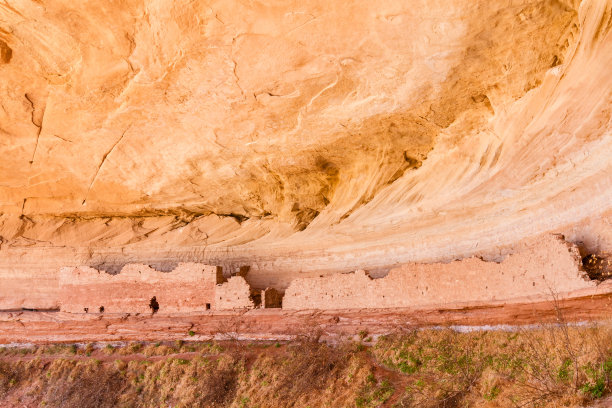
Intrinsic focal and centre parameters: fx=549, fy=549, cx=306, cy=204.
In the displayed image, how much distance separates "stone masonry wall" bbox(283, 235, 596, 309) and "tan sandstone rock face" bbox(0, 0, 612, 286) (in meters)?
0.82

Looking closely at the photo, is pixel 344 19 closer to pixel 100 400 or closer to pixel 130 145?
pixel 130 145

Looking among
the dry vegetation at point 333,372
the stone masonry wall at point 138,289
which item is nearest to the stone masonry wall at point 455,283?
the dry vegetation at point 333,372

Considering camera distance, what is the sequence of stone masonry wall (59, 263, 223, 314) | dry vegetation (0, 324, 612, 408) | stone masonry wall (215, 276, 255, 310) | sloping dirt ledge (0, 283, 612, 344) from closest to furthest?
dry vegetation (0, 324, 612, 408)
sloping dirt ledge (0, 283, 612, 344)
stone masonry wall (215, 276, 255, 310)
stone masonry wall (59, 263, 223, 314)

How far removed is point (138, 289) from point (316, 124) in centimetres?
594

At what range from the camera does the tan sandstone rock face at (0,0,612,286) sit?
27.9ft

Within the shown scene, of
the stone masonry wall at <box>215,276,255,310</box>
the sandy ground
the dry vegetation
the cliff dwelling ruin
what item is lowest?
the dry vegetation

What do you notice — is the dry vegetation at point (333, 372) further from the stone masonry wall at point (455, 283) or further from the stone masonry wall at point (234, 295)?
the stone masonry wall at point (234, 295)

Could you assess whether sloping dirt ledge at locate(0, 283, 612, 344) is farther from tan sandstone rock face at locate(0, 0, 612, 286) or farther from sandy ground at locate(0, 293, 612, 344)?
tan sandstone rock face at locate(0, 0, 612, 286)

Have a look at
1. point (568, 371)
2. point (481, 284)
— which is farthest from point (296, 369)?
point (568, 371)

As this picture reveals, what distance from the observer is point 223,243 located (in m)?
14.3

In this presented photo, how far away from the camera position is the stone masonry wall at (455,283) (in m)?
8.20

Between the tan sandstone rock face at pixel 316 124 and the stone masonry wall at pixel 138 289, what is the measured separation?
164 cm

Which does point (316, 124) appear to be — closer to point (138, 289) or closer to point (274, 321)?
point (274, 321)

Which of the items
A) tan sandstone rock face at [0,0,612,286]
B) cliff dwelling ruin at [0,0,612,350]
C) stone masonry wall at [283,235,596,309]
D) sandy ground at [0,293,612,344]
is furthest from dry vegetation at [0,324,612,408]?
tan sandstone rock face at [0,0,612,286]
